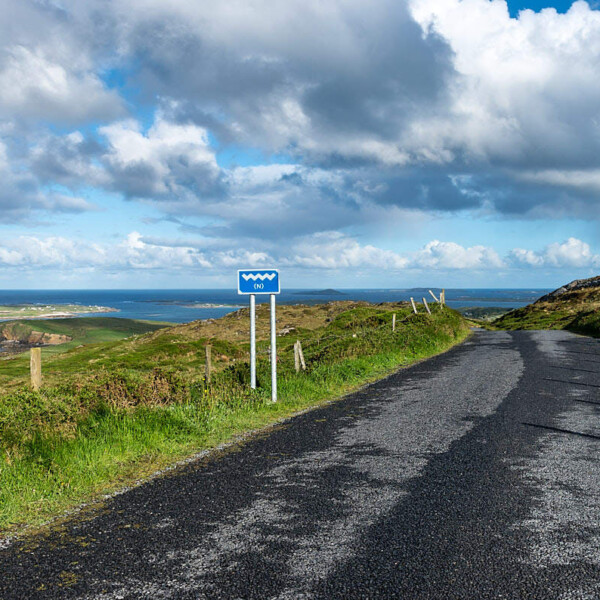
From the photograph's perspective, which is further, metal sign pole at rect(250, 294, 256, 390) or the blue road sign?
metal sign pole at rect(250, 294, 256, 390)

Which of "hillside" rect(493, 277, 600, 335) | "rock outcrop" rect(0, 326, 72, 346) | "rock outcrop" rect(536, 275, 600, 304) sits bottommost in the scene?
"rock outcrop" rect(0, 326, 72, 346)

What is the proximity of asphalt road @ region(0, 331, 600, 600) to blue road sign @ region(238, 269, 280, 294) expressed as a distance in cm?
368

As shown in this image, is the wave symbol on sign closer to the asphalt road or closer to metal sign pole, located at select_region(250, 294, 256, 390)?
metal sign pole, located at select_region(250, 294, 256, 390)

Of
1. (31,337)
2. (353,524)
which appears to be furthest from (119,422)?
(31,337)

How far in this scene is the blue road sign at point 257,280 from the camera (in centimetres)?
1288

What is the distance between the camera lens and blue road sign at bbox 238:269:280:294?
12.9 meters

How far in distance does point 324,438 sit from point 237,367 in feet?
26.1

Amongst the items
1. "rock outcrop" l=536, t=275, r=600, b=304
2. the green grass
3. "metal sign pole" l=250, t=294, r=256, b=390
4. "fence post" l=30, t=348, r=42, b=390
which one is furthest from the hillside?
"fence post" l=30, t=348, r=42, b=390

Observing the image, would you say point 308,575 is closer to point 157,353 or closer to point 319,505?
point 319,505

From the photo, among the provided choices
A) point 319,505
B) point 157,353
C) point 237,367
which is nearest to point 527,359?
point 237,367

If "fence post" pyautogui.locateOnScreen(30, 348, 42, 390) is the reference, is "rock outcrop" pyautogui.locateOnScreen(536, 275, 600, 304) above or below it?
above

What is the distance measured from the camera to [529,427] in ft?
34.1

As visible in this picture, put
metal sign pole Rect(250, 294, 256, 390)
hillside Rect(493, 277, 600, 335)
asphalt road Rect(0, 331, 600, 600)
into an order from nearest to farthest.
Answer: asphalt road Rect(0, 331, 600, 600), metal sign pole Rect(250, 294, 256, 390), hillside Rect(493, 277, 600, 335)

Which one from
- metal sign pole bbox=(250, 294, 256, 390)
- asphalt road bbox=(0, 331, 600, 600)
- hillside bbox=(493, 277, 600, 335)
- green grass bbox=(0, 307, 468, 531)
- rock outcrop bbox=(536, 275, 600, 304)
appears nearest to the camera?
asphalt road bbox=(0, 331, 600, 600)
